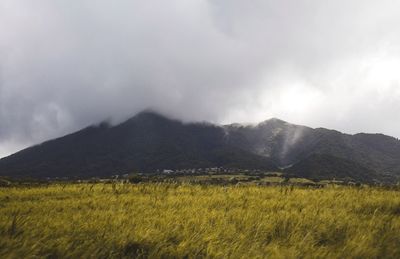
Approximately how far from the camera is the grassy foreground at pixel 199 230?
24.8ft

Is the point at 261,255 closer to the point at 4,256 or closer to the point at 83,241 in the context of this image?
the point at 83,241

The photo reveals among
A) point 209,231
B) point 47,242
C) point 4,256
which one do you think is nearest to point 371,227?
point 209,231

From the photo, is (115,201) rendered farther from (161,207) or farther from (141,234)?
(141,234)

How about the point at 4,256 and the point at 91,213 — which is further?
the point at 91,213

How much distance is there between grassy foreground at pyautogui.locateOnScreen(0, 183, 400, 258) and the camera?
7.55m

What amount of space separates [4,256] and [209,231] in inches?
167

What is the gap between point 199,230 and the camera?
920cm

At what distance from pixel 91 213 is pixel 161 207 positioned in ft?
7.61

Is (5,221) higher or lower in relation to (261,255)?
higher

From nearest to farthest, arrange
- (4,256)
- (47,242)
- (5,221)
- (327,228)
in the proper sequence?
1. (4,256)
2. (47,242)
3. (5,221)
4. (327,228)

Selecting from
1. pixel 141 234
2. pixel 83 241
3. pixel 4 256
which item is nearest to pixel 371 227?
pixel 141 234

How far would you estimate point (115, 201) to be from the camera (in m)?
13.8

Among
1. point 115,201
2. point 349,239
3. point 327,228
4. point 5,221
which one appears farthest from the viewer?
point 115,201

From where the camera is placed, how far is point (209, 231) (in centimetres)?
922
